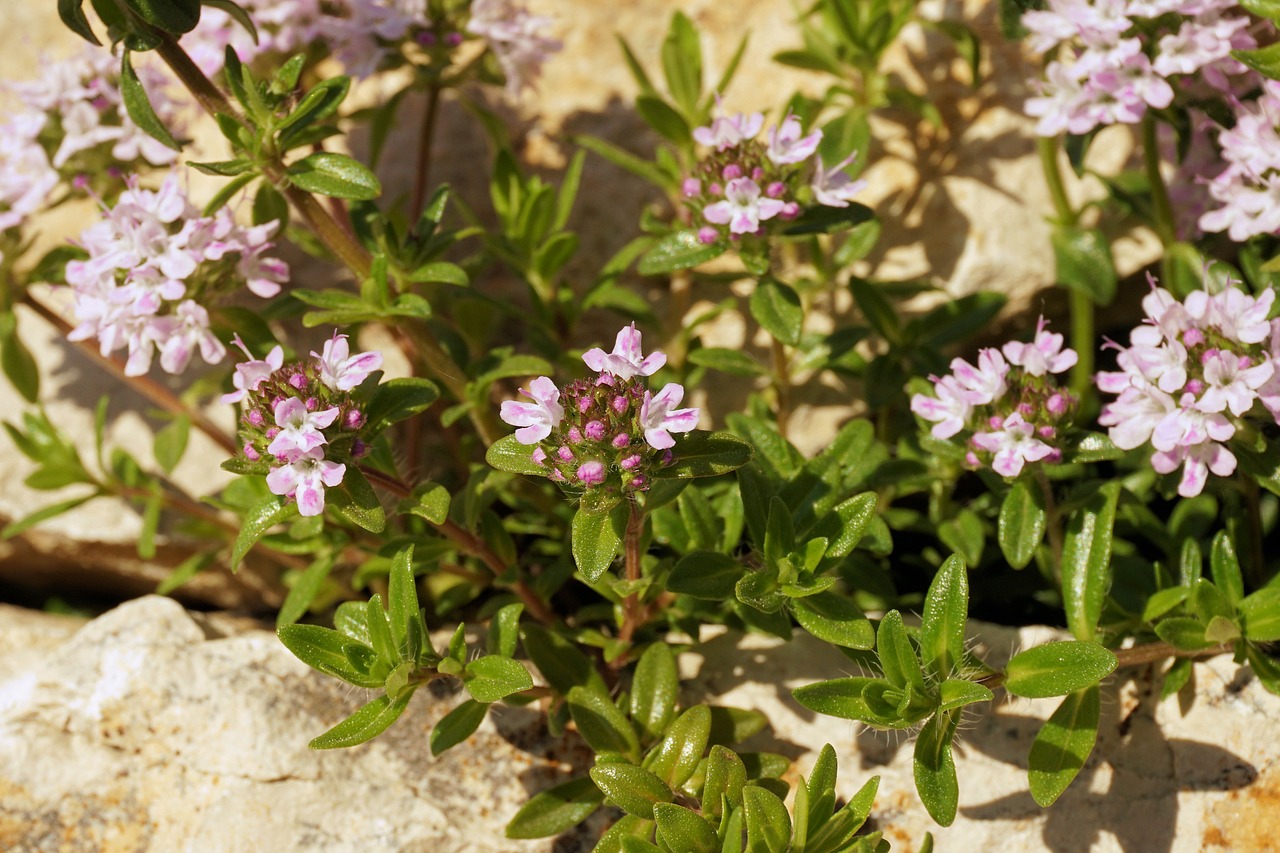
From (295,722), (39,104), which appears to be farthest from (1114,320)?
(39,104)

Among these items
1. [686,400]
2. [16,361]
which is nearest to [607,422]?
[686,400]

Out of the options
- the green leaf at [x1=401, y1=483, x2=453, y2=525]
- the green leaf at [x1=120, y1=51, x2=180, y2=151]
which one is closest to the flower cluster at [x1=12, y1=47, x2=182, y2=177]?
the green leaf at [x1=120, y1=51, x2=180, y2=151]

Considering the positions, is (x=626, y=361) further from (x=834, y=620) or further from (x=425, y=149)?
(x=425, y=149)

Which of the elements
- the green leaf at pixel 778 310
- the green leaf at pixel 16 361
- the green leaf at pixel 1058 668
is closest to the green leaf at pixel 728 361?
the green leaf at pixel 778 310

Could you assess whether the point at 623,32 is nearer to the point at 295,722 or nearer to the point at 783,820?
the point at 295,722

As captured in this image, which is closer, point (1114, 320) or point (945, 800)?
point (945, 800)

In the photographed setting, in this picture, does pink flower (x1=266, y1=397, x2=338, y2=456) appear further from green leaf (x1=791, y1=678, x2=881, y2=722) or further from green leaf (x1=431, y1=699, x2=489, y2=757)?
green leaf (x1=791, y1=678, x2=881, y2=722)

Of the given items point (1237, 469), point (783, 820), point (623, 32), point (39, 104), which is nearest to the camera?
point (783, 820)
